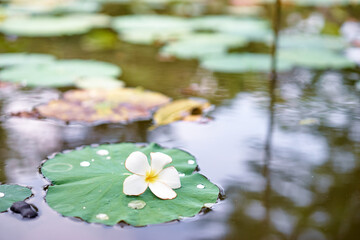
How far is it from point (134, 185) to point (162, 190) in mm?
56

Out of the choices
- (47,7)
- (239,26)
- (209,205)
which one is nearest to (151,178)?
(209,205)

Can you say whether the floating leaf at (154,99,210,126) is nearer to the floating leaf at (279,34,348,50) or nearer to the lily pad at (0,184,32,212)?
the lily pad at (0,184,32,212)

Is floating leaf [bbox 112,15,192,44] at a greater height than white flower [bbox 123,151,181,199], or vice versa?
floating leaf [bbox 112,15,192,44]

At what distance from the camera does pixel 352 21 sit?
10.5 feet

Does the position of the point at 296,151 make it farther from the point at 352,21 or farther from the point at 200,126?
the point at 352,21

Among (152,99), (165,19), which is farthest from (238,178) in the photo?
(165,19)

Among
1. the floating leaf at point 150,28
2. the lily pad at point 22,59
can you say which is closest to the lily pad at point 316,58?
the floating leaf at point 150,28

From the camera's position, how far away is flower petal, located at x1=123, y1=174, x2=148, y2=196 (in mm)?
835

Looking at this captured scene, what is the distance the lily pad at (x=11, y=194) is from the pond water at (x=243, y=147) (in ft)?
0.06

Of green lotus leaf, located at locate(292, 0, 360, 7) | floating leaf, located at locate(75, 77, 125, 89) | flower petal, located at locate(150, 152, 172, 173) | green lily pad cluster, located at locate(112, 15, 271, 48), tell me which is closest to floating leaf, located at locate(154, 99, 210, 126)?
floating leaf, located at locate(75, 77, 125, 89)

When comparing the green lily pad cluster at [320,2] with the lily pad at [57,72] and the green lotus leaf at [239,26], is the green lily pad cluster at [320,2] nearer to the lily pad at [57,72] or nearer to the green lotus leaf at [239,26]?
the green lotus leaf at [239,26]

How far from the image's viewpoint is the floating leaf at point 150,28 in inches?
96.1

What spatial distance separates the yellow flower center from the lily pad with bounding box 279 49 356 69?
1282mm

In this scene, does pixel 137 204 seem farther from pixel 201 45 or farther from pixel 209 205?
pixel 201 45
